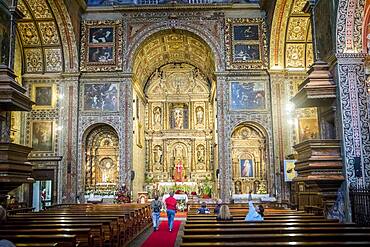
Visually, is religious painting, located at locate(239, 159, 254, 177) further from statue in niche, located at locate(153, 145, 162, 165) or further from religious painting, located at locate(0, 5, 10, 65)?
religious painting, located at locate(0, 5, 10, 65)

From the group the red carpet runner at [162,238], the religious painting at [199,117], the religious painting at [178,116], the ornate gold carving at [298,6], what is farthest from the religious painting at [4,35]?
the religious painting at [199,117]

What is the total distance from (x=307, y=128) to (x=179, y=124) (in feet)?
41.7

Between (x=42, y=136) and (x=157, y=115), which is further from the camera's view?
(x=157, y=115)

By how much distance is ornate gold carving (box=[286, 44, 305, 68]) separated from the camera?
23.1 meters

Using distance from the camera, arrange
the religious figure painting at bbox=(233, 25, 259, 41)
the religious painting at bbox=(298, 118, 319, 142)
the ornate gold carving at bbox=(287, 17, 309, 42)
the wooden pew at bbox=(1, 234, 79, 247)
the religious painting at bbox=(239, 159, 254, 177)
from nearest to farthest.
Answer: the wooden pew at bbox=(1, 234, 79, 247) → the ornate gold carving at bbox=(287, 17, 309, 42) → the religious painting at bbox=(298, 118, 319, 142) → the religious figure painting at bbox=(233, 25, 259, 41) → the religious painting at bbox=(239, 159, 254, 177)

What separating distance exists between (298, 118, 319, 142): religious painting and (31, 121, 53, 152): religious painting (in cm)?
Result: 1370

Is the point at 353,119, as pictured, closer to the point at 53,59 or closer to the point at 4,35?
the point at 4,35

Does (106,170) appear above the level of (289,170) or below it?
above

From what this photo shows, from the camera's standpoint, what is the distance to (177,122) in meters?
33.1

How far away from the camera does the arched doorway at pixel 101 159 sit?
24062mm

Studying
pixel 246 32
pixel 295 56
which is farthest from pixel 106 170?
pixel 295 56

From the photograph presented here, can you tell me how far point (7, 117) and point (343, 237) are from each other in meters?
11.9

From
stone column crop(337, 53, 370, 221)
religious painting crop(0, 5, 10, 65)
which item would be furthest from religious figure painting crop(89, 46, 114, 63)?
stone column crop(337, 53, 370, 221)

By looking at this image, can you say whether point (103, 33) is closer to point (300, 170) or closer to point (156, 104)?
point (156, 104)
